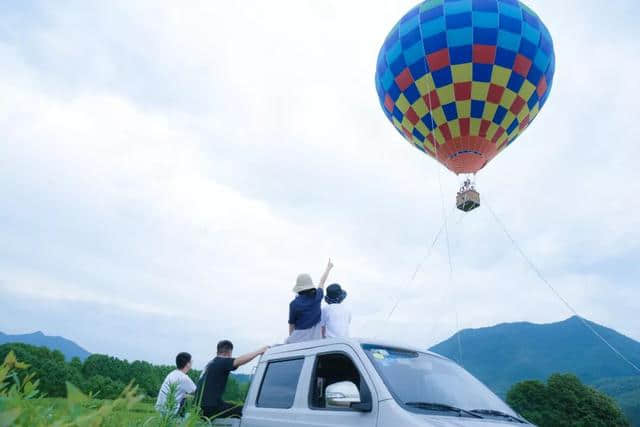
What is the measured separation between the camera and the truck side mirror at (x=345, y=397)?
144 inches

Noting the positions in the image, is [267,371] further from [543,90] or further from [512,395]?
[512,395]

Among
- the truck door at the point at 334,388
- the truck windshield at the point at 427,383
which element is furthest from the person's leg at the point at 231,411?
the truck windshield at the point at 427,383

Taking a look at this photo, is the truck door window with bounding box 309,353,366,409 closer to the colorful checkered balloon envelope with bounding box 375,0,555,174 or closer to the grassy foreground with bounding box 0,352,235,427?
the grassy foreground with bounding box 0,352,235,427

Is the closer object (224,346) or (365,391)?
(365,391)

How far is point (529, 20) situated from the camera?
17.2 metres

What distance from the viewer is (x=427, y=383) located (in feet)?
13.7

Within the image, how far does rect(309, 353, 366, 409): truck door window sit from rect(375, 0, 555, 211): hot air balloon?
46.2ft

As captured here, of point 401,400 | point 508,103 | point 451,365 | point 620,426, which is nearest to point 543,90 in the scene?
point 508,103

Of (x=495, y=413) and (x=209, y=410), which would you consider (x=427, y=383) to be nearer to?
(x=495, y=413)

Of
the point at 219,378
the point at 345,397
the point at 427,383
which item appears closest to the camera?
the point at 345,397

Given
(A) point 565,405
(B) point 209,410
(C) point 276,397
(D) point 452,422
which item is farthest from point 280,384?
(A) point 565,405

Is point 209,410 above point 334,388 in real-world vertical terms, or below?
below

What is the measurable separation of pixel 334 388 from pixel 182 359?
414cm

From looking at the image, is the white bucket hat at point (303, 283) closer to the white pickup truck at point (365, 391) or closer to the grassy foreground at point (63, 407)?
the white pickup truck at point (365, 391)
